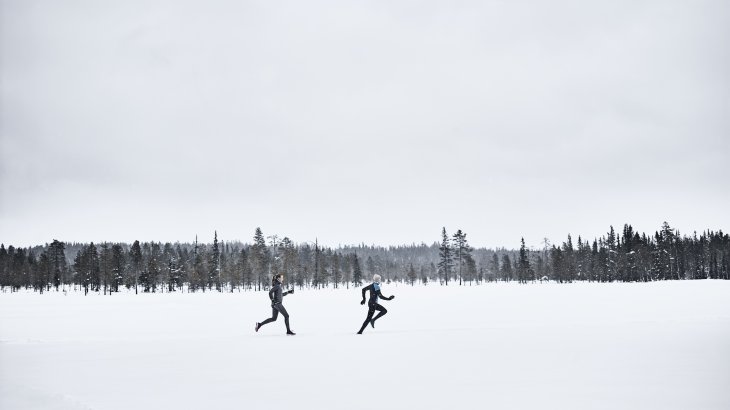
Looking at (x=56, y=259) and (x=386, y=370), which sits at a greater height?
(x=56, y=259)

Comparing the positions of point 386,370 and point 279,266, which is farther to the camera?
point 279,266

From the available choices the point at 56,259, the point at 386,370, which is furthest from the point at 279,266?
the point at 386,370

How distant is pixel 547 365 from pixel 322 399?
208 inches

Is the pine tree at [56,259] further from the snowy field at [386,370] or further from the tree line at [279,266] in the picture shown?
the snowy field at [386,370]

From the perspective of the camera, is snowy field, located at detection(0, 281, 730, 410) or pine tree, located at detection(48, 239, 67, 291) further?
pine tree, located at detection(48, 239, 67, 291)

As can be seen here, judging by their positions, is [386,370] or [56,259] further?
[56,259]

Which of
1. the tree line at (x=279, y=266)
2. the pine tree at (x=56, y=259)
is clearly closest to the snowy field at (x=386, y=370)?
the tree line at (x=279, y=266)

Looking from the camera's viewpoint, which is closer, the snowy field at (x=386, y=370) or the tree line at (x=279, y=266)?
the snowy field at (x=386, y=370)

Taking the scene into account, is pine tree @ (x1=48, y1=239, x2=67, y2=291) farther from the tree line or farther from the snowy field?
the snowy field

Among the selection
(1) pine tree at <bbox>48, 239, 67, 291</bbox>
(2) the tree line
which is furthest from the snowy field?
(1) pine tree at <bbox>48, 239, 67, 291</bbox>

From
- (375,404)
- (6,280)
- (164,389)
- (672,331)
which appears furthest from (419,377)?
(6,280)

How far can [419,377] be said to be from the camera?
9.26 meters

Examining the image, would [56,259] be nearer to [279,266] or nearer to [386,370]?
[279,266]

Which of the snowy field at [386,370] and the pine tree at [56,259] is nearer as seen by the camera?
the snowy field at [386,370]
